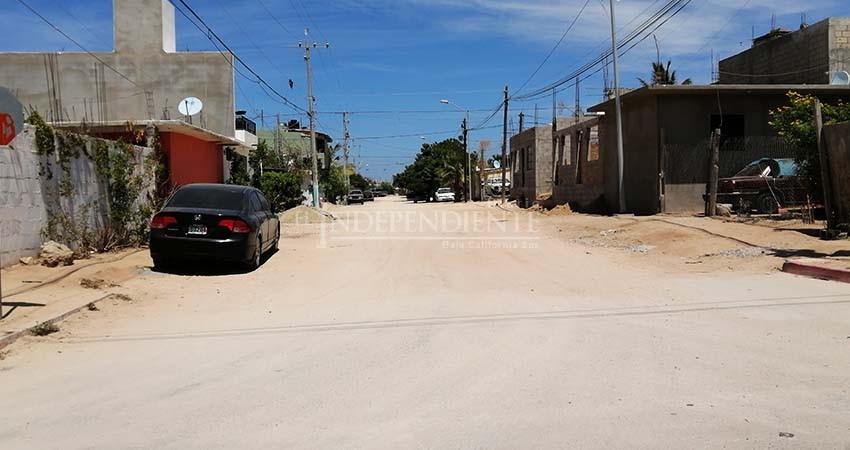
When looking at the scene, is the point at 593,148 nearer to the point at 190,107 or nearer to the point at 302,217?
the point at 302,217

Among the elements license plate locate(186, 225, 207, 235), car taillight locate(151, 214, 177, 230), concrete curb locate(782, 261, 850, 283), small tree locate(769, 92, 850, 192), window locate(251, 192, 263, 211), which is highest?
small tree locate(769, 92, 850, 192)

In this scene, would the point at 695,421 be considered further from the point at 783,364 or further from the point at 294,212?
the point at 294,212

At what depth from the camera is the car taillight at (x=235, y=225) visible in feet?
39.2

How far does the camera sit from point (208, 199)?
1270cm

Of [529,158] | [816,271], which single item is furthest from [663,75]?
[816,271]

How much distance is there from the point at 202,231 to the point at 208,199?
107 centimetres

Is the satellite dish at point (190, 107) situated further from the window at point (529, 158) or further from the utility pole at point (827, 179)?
the window at point (529, 158)

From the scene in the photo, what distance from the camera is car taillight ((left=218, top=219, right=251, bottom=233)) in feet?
39.2

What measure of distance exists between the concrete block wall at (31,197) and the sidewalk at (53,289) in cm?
57

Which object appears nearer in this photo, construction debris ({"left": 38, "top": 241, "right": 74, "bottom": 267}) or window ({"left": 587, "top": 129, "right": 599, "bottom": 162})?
construction debris ({"left": 38, "top": 241, "right": 74, "bottom": 267})

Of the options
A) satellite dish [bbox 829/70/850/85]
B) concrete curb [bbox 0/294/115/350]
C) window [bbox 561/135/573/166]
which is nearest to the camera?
concrete curb [bbox 0/294/115/350]

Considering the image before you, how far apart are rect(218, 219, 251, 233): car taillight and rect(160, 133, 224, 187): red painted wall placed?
8.28 m

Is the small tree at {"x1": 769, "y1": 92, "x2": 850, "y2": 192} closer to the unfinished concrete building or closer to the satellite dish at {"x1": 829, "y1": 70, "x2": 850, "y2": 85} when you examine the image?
the satellite dish at {"x1": 829, "y1": 70, "x2": 850, "y2": 85}

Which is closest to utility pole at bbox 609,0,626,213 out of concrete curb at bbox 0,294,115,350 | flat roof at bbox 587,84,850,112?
flat roof at bbox 587,84,850,112
